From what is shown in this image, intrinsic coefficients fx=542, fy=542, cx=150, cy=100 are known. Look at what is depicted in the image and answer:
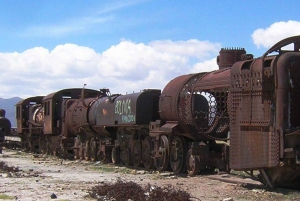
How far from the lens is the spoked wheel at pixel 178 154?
17.4m

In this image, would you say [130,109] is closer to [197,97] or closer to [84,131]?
[197,97]

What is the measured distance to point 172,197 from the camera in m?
10.1

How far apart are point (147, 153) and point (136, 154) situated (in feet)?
3.83

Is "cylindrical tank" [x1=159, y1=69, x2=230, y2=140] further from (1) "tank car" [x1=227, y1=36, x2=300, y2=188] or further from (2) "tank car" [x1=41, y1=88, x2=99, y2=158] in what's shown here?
(2) "tank car" [x1=41, y1=88, x2=99, y2=158]

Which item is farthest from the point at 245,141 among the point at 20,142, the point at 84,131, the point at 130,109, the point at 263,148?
the point at 20,142

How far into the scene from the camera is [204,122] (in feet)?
55.2

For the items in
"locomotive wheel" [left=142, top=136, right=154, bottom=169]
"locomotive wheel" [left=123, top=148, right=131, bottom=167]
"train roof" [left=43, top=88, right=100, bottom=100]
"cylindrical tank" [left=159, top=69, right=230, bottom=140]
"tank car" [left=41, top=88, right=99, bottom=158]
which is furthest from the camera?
"train roof" [left=43, top=88, right=100, bottom=100]

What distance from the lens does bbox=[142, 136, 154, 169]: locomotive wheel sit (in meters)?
19.3

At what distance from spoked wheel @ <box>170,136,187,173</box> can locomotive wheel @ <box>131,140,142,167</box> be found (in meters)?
2.88

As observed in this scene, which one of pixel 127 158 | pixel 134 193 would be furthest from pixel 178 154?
pixel 134 193

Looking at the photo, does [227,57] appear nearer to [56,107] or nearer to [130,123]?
[130,123]

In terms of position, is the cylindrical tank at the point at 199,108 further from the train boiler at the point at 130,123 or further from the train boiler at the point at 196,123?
the train boiler at the point at 130,123

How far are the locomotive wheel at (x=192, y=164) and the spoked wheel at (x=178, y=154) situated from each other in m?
0.37

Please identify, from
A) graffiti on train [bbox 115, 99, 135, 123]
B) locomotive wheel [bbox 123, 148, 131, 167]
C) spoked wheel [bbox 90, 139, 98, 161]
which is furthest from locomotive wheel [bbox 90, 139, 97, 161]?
graffiti on train [bbox 115, 99, 135, 123]
